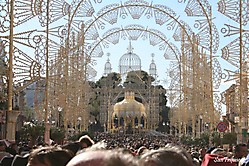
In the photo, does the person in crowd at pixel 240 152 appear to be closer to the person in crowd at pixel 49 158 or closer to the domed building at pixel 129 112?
the person in crowd at pixel 49 158

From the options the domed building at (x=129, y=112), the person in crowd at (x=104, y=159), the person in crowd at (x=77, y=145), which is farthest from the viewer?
the domed building at (x=129, y=112)

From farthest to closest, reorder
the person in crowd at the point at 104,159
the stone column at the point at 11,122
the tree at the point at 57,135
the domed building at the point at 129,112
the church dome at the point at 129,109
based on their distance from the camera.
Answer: the church dome at the point at 129,109
the domed building at the point at 129,112
the tree at the point at 57,135
the stone column at the point at 11,122
the person in crowd at the point at 104,159

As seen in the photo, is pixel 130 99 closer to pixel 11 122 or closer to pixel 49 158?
pixel 11 122

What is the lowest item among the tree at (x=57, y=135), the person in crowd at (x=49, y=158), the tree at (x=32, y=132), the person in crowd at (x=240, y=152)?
the tree at (x=57, y=135)

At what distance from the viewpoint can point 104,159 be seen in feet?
8.45

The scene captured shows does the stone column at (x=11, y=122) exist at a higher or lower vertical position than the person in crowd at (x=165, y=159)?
lower

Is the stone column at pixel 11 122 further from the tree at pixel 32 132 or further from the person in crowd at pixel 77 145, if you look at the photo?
the person in crowd at pixel 77 145

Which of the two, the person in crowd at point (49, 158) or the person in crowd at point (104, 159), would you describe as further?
the person in crowd at point (49, 158)

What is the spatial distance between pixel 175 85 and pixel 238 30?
25459mm

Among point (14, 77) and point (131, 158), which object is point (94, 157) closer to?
point (131, 158)

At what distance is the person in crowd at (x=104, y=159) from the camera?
2.56 meters

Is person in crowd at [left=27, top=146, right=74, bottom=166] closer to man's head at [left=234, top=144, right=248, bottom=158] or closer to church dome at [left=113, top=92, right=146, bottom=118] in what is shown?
man's head at [left=234, top=144, right=248, bottom=158]

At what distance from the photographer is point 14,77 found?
18.4 m

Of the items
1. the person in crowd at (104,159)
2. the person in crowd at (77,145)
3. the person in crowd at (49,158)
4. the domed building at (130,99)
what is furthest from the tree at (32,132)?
the domed building at (130,99)
